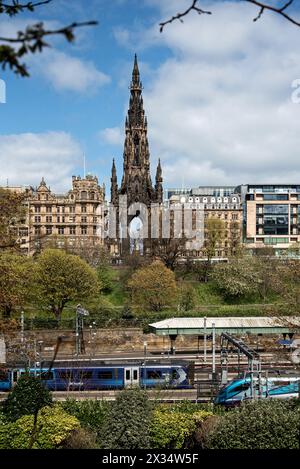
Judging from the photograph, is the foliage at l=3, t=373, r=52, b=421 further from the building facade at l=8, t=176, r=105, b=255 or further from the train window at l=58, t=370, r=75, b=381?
the building facade at l=8, t=176, r=105, b=255

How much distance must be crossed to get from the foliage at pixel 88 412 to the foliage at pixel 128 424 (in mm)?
2403

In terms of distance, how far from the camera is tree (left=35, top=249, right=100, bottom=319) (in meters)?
39.2

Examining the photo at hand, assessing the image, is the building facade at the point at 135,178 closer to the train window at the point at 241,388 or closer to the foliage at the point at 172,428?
the train window at the point at 241,388

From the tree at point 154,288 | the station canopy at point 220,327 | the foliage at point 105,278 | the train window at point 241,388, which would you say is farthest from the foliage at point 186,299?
the train window at point 241,388

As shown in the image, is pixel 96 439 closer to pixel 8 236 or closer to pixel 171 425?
pixel 171 425

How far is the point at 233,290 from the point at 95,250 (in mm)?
15591

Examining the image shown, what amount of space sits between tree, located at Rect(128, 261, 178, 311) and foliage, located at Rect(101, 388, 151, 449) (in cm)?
3013

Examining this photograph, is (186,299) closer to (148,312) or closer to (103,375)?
(148,312)

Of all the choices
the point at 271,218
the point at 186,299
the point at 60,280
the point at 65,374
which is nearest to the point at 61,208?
the point at 186,299

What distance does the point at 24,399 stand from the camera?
50.7ft

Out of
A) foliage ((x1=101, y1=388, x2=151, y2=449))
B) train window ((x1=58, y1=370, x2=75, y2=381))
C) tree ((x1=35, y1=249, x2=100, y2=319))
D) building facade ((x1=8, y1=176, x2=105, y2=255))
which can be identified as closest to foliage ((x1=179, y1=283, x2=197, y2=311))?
tree ((x1=35, y1=249, x2=100, y2=319))

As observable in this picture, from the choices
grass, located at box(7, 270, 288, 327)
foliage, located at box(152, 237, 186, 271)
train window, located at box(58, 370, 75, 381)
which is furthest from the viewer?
foliage, located at box(152, 237, 186, 271)

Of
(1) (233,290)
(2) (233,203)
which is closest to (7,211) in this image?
(1) (233,290)

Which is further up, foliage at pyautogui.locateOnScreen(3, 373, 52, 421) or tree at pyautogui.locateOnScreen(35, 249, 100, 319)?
tree at pyautogui.locateOnScreen(35, 249, 100, 319)
